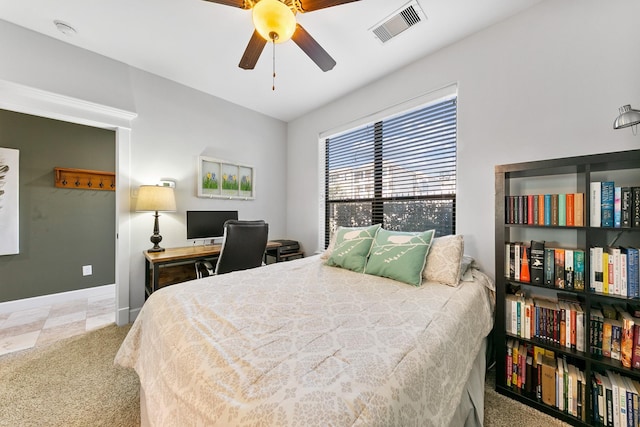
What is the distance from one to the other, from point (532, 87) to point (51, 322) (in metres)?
5.10

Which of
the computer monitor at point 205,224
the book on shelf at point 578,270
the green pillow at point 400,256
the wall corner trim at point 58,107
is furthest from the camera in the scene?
the computer monitor at point 205,224

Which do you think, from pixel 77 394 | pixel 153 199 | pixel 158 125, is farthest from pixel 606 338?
pixel 158 125

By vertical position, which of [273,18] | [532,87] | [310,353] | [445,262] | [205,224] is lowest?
[310,353]

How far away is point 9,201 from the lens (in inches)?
112

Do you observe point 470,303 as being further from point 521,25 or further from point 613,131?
point 521,25

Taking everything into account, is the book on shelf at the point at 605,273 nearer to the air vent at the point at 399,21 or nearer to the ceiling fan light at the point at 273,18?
the air vent at the point at 399,21

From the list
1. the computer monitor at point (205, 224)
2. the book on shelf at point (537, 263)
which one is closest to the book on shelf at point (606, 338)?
the book on shelf at point (537, 263)

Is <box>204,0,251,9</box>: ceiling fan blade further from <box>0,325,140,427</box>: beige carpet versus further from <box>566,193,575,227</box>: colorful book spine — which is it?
<box>0,325,140,427</box>: beige carpet

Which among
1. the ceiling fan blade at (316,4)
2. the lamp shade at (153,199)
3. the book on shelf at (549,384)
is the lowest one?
the book on shelf at (549,384)

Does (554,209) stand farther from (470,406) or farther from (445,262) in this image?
(470,406)

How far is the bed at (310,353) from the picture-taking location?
26.3 inches

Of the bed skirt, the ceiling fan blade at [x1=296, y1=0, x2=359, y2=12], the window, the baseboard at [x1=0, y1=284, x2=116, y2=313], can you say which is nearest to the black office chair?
the bed skirt

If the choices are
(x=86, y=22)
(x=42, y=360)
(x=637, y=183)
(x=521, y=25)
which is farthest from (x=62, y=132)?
(x=637, y=183)

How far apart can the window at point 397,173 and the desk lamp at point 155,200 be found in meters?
1.97
